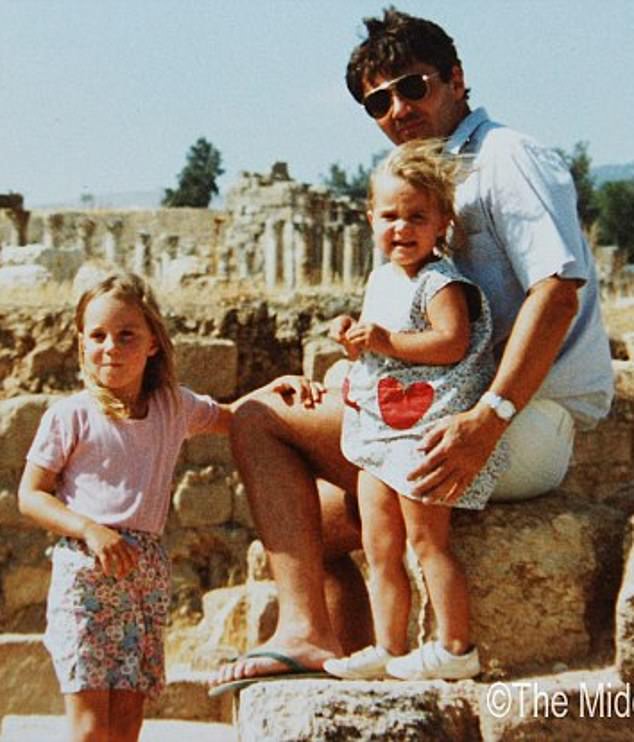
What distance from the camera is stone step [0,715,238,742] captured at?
6301mm

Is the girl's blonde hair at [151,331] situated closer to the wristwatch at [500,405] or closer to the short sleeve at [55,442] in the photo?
the short sleeve at [55,442]

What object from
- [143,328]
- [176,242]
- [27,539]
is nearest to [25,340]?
[27,539]

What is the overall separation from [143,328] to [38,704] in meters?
3.44

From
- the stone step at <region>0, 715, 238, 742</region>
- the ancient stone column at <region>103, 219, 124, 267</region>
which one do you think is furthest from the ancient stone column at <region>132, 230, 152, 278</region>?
the stone step at <region>0, 715, 238, 742</region>

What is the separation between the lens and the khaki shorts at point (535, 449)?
12.3ft

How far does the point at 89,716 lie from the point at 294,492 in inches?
34.4

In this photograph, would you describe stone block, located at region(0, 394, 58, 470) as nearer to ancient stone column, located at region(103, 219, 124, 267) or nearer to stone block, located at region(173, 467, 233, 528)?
stone block, located at region(173, 467, 233, 528)

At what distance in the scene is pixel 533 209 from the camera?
12.4 feet

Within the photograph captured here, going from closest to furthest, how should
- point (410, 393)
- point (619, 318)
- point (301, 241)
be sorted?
point (410, 393)
point (619, 318)
point (301, 241)

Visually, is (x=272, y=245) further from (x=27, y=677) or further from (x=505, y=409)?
(x=505, y=409)

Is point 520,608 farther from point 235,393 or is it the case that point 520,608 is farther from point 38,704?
point 235,393

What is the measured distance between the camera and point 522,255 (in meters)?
3.80

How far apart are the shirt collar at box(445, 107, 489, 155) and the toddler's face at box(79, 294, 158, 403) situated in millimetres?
1014

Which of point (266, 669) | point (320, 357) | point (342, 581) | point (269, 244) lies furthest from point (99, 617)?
point (269, 244)
